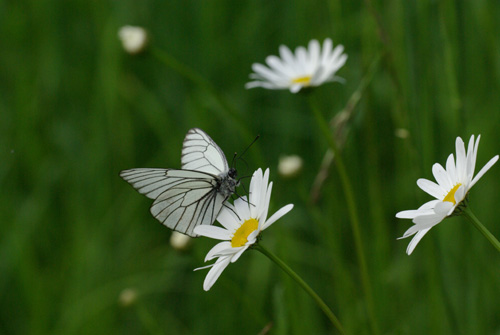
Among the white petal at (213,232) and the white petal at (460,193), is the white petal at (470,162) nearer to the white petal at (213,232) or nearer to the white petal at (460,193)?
the white petal at (460,193)

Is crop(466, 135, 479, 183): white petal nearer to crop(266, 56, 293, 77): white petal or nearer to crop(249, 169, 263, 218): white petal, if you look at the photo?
crop(249, 169, 263, 218): white petal

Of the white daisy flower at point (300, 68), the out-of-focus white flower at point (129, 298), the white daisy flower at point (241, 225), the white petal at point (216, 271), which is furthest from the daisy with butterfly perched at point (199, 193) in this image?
the out-of-focus white flower at point (129, 298)

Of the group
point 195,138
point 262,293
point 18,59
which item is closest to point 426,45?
point 195,138

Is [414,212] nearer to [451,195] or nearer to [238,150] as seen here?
[451,195]

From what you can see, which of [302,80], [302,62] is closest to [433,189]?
[302,80]

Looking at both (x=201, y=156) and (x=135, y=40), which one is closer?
(x=201, y=156)
